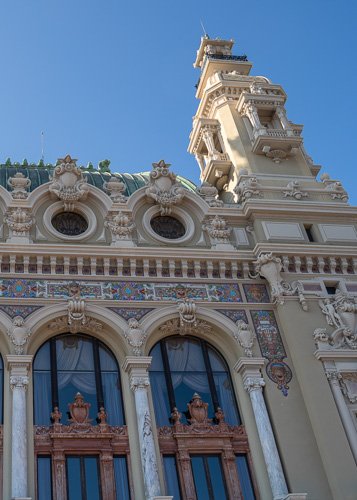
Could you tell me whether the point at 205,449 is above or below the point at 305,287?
below

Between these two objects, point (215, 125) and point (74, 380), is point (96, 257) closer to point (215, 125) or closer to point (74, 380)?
point (74, 380)

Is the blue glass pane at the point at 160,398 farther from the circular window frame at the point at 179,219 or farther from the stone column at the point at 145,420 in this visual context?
the circular window frame at the point at 179,219

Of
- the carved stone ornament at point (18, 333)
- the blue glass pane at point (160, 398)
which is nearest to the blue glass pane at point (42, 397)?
the carved stone ornament at point (18, 333)

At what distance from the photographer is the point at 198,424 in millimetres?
20438

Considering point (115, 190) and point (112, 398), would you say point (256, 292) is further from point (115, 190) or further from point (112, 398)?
point (115, 190)

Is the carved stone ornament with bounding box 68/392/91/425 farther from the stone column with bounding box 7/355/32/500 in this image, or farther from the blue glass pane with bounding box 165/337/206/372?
the blue glass pane with bounding box 165/337/206/372

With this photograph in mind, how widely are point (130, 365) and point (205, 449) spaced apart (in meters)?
3.17

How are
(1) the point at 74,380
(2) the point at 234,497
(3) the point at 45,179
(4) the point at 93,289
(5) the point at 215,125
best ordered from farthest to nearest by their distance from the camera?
(5) the point at 215,125 → (3) the point at 45,179 → (4) the point at 93,289 → (1) the point at 74,380 → (2) the point at 234,497

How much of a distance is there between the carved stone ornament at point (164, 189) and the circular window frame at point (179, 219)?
0.79 ft

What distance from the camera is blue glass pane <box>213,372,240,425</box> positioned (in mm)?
21062

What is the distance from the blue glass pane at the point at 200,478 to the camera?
62.7ft

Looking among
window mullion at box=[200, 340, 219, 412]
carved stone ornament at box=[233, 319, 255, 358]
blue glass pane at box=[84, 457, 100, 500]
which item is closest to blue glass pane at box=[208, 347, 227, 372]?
window mullion at box=[200, 340, 219, 412]

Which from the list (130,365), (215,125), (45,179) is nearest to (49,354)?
(130,365)

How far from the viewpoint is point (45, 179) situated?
96.8 ft
